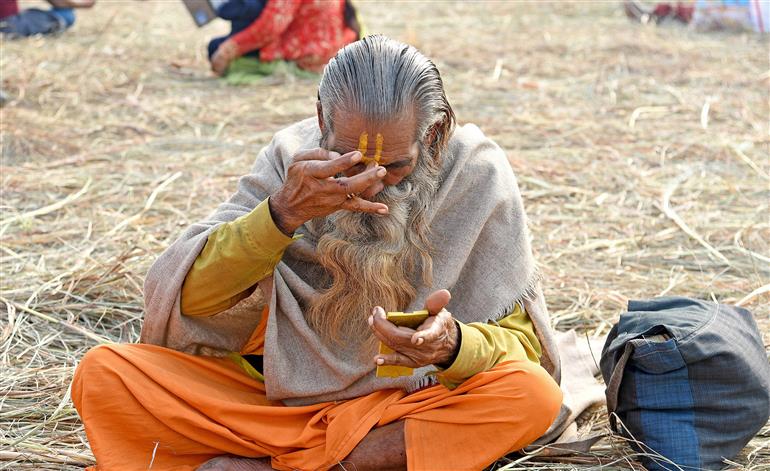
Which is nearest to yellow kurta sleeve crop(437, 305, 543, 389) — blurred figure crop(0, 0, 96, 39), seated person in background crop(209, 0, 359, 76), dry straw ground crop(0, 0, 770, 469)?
dry straw ground crop(0, 0, 770, 469)

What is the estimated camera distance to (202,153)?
6371 mm

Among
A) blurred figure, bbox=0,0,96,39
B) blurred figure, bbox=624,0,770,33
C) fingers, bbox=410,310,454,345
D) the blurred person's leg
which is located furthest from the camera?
blurred figure, bbox=624,0,770,33

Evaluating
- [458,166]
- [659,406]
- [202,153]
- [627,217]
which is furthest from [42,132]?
[659,406]

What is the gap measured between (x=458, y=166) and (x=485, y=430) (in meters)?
0.79

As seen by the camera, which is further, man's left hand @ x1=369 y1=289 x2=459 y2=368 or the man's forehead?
the man's forehead

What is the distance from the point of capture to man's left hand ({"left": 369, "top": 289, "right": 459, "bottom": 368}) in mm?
2578

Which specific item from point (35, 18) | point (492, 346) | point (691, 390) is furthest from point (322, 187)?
point (35, 18)

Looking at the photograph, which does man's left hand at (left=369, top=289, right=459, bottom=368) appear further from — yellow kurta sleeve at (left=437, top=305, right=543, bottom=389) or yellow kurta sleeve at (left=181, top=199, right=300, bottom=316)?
yellow kurta sleeve at (left=181, top=199, right=300, bottom=316)

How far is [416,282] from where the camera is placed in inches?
121

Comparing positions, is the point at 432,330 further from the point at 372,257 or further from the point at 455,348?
the point at 372,257

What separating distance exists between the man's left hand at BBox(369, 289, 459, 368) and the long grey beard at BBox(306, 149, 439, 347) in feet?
0.95

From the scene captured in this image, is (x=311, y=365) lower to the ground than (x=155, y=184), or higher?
higher

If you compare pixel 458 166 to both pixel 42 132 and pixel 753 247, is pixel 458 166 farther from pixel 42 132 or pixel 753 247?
pixel 42 132

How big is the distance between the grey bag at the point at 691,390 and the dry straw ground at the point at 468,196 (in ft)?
0.38
